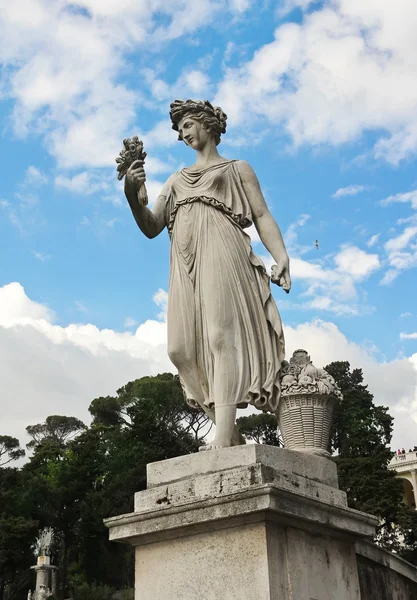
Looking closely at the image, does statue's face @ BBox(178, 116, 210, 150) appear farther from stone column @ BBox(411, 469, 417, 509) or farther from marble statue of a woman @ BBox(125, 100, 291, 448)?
stone column @ BBox(411, 469, 417, 509)

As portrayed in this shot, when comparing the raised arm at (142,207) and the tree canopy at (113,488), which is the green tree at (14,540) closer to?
the tree canopy at (113,488)

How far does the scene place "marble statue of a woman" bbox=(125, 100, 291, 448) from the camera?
5762mm

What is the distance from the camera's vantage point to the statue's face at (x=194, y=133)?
260 inches

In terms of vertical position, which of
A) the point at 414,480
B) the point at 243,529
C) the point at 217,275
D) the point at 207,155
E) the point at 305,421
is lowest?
the point at 243,529

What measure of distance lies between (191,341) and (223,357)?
0.36 m

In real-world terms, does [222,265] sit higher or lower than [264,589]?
higher

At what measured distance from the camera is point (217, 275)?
19.6 feet

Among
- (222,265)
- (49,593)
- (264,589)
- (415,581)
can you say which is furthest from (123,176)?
(49,593)

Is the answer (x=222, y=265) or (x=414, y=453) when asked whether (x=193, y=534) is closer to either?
(x=222, y=265)

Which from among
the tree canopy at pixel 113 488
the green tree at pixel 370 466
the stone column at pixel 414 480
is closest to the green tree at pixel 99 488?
the tree canopy at pixel 113 488

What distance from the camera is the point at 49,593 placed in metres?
37.1

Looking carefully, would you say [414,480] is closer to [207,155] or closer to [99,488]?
[99,488]

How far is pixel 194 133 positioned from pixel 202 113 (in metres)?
0.18

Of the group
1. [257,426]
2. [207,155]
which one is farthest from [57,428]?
[207,155]
